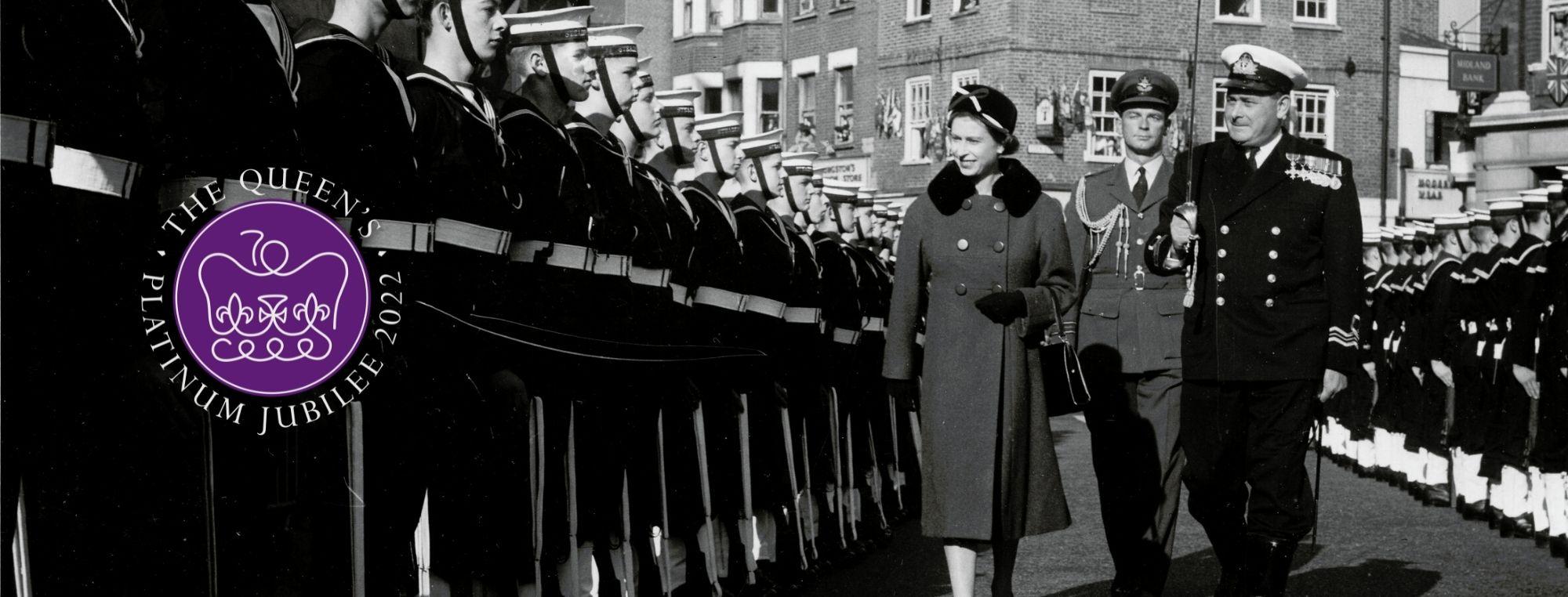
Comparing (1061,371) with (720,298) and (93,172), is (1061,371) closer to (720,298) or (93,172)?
(720,298)

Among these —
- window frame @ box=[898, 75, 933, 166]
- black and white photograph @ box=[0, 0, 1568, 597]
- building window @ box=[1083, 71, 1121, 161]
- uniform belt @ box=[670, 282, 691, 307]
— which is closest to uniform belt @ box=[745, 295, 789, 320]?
black and white photograph @ box=[0, 0, 1568, 597]

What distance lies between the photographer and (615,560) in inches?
304

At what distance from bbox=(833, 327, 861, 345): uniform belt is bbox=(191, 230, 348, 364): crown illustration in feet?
24.1

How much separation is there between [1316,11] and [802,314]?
36.9 metres

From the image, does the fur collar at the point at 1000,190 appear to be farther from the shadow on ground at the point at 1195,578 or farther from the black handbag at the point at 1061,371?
the shadow on ground at the point at 1195,578

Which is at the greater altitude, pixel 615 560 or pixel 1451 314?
pixel 1451 314

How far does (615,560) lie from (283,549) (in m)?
2.75

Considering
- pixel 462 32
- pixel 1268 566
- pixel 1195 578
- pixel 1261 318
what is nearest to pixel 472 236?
pixel 462 32

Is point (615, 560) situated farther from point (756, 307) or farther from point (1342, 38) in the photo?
point (1342, 38)

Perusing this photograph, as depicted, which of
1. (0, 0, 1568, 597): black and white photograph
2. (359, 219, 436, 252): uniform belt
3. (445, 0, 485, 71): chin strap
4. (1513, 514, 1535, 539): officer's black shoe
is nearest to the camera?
(0, 0, 1568, 597): black and white photograph

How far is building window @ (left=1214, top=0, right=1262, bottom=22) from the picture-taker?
44625mm

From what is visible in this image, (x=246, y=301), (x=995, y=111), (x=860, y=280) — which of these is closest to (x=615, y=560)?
(x=995, y=111)

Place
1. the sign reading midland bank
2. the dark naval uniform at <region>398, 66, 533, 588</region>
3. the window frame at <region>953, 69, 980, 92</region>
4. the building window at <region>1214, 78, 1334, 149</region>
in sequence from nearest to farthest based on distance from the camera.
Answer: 1. the dark naval uniform at <region>398, 66, 533, 588</region>
2. the sign reading midland bank
3. the window frame at <region>953, 69, 980, 92</region>
4. the building window at <region>1214, 78, 1334, 149</region>

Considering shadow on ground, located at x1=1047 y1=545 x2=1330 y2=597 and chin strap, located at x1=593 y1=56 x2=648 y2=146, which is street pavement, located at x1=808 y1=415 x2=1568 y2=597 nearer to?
shadow on ground, located at x1=1047 y1=545 x2=1330 y2=597
